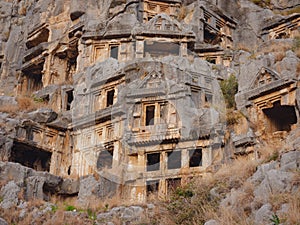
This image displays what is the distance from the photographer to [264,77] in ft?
73.5

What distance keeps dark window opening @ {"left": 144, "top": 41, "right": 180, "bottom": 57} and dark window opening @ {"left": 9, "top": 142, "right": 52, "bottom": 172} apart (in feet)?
27.2

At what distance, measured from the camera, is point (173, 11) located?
115ft

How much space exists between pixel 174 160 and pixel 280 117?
16.1 feet

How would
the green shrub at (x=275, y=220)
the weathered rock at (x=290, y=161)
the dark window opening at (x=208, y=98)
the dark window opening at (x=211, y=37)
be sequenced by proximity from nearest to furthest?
the green shrub at (x=275, y=220) < the weathered rock at (x=290, y=161) < the dark window opening at (x=208, y=98) < the dark window opening at (x=211, y=37)

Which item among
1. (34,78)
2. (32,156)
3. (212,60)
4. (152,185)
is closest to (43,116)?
(32,156)

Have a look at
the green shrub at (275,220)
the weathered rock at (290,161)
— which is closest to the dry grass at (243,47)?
the weathered rock at (290,161)

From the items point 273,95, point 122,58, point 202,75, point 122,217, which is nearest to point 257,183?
point 122,217

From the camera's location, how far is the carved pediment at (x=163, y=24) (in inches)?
1212

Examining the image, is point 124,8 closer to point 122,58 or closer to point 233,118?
point 122,58

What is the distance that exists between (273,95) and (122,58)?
10530 mm

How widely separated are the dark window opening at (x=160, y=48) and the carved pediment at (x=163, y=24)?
0.90 m

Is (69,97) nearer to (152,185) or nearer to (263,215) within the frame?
(152,185)

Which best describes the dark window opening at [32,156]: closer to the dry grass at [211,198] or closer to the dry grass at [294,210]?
the dry grass at [211,198]

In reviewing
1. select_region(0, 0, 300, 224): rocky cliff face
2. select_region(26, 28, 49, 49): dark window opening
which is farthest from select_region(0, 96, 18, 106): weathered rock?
select_region(26, 28, 49, 49): dark window opening
